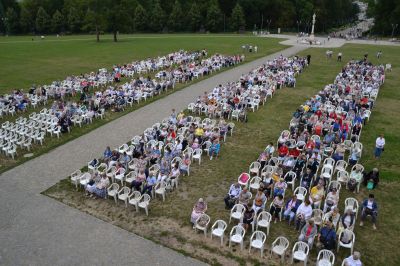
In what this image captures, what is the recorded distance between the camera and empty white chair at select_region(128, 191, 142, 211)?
39.4 feet

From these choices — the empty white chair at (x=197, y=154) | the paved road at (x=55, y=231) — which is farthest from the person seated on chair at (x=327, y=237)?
the empty white chair at (x=197, y=154)

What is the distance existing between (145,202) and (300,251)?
17.1 feet

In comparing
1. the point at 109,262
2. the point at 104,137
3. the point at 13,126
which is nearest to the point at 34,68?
the point at 13,126

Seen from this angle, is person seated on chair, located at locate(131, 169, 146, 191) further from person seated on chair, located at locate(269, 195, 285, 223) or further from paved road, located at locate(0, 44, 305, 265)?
person seated on chair, located at locate(269, 195, 285, 223)

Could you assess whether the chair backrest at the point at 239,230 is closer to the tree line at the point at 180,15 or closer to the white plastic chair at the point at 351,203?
the white plastic chair at the point at 351,203

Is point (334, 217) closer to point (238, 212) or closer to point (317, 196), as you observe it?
point (317, 196)

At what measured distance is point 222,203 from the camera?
41.1 ft

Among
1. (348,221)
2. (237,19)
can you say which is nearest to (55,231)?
(348,221)

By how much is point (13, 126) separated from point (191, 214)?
39.7 ft

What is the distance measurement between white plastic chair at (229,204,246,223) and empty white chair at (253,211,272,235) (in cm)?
53

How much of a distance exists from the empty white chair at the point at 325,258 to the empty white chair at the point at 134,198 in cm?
594

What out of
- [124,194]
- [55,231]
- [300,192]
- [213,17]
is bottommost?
[55,231]

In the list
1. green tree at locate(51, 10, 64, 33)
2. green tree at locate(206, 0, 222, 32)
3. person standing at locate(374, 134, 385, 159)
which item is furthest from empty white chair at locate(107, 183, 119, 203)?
green tree at locate(51, 10, 64, 33)

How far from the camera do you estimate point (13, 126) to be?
18594 millimetres
